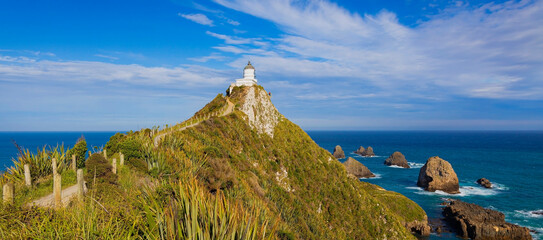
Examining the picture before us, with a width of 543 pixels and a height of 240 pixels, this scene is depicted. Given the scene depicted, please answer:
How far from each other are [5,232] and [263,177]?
82.8 feet

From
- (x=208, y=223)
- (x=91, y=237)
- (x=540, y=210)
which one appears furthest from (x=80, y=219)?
(x=540, y=210)

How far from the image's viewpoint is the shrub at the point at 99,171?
12.9 metres

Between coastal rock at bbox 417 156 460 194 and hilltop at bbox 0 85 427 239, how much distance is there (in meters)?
20.7

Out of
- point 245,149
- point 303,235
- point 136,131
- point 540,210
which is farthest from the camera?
point 540,210

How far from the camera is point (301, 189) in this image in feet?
120

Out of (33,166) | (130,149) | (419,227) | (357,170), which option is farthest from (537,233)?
(33,166)

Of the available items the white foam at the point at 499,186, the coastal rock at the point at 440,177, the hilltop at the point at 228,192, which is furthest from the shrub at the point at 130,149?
the white foam at the point at 499,186

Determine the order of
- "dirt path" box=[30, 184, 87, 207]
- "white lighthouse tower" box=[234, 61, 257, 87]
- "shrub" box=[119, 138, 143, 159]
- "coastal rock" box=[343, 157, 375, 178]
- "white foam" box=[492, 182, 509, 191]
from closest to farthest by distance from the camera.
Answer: "dirt path" box=[30, 184, 87, 207] < "shrub" box=[119, 138, 143, 159] < "white lighthouse tower" box=[234, 61, 257, 87] < "white foam" box=[492, 182, 509, 191] < "coastal rock" box=[343, 157, 375, 178]

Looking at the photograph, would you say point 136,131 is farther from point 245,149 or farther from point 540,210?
point 540,210

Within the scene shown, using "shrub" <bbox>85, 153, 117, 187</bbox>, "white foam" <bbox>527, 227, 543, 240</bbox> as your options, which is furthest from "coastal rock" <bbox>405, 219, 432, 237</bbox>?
"shrub" <bbox>85, 153, 117, 187</bbox>

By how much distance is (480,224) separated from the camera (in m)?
40.1

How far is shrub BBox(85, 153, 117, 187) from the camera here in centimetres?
1291

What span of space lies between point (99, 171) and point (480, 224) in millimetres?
48745

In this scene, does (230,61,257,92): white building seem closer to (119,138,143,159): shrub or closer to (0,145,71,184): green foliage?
(119,138,143,159): shrub
